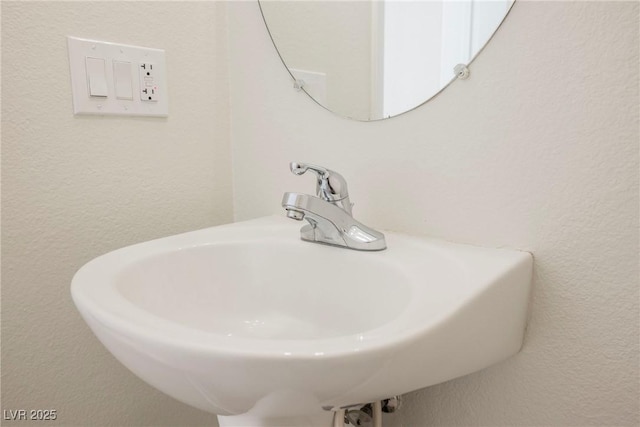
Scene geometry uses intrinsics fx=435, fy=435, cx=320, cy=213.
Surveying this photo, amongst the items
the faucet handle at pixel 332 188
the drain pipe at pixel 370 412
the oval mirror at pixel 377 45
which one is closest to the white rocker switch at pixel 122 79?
the oval mirror at pixel 377 45

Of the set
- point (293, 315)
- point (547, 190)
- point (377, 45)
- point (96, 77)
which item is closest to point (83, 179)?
point (96, 77)

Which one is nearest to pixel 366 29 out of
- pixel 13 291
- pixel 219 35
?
pixel 219 35

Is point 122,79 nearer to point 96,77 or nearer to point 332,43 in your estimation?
point 96,77

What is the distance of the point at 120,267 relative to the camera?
603mm

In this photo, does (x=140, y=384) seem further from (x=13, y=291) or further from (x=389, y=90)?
(x=389, y=90)

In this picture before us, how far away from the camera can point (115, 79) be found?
81cm

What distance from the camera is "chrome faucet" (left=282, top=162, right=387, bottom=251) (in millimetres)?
630

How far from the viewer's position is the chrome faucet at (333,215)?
0.63 meters

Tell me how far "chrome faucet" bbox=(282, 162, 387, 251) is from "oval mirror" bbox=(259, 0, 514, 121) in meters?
0.16

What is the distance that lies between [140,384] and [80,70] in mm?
624

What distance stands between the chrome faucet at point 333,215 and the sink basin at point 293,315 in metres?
0.02

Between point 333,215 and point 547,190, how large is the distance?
0.94 ft

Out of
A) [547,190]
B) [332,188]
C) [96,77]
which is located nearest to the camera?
[547,190]

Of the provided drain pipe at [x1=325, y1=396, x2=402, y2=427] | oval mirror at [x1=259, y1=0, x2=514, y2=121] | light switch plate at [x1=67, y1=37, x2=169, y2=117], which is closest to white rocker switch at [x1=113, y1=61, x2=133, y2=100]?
light switch plate at [x1=67, y1=37, x2=169, y2=117]
